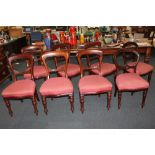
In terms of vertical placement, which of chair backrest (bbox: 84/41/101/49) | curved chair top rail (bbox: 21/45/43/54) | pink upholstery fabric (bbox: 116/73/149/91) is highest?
chair backrest (bbox: 84/41/101/49)

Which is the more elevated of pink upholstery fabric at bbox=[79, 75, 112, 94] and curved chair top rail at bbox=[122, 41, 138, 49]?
curved chair top rail at bbox=[122, 41, 138, 49]

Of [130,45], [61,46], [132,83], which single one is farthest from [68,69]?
[130,45]

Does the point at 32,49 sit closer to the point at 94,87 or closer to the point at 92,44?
the point at 92,44

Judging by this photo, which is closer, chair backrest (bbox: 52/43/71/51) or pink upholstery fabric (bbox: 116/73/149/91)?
pink upholstery fabric (bbox: 116/73/149/91)

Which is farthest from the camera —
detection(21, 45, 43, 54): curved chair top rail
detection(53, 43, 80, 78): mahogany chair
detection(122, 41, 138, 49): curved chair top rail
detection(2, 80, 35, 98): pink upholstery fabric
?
detection(21, 45, 43, 54): curved chair top rail

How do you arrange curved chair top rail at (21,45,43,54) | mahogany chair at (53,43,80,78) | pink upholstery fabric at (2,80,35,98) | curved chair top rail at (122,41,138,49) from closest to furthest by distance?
pink upholstery fabric at (2,80,35,98), mahogany chair at (53,43,80,78), curved chair top rail at (122,41,138,49), curved chair top rail at (21,45,43,54)

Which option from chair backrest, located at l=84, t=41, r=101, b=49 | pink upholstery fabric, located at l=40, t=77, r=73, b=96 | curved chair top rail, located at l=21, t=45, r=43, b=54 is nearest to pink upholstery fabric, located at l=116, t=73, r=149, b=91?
pink upholstery fabric, located at l=40, t=77, r=73, b=96

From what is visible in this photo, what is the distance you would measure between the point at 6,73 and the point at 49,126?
2001mm

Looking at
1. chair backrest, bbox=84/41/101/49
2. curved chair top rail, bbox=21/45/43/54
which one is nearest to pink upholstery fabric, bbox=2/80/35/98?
curved chair top rail, bbox=21/45/43/54

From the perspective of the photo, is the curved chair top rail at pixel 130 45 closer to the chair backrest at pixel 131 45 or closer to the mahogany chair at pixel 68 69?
the chair backrest at pixel 131 45

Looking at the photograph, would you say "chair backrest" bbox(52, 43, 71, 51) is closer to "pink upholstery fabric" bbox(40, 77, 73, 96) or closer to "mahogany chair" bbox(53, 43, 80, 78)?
"mahogany chair" bbox(53, 43, 80, 78)
